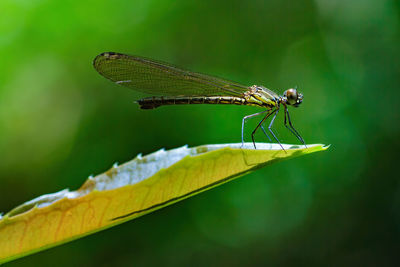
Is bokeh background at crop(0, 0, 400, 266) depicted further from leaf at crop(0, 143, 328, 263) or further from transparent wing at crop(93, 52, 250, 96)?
leaf at crop(0, 143, 328, 263)

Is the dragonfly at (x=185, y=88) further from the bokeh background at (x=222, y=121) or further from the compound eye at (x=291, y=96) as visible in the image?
the bokeh background at (x=222, y=121)

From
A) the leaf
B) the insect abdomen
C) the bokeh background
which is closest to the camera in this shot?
the leaf

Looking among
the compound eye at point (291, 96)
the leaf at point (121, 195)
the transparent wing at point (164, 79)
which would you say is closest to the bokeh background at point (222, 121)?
the transparent wing at point (164, 79)

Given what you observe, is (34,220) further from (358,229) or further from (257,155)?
(358,229)

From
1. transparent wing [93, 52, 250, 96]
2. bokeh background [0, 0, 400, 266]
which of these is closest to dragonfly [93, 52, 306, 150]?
transparent wing [93, 52, 250, 96]

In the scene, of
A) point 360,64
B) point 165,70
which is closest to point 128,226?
point 165,70

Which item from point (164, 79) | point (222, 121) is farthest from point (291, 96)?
point (164, 79)
